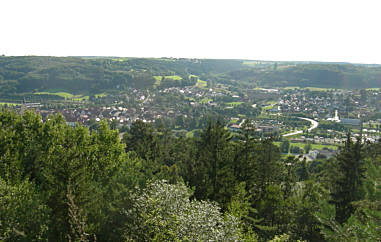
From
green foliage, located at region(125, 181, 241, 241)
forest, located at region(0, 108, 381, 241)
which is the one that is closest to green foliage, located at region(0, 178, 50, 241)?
forest, located at region(0, 108, 381, 241)

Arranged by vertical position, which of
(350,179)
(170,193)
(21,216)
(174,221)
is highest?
(170,193)

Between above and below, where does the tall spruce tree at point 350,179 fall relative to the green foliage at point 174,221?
below

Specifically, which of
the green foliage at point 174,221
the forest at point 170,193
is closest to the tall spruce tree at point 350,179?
the forest at point 170,193

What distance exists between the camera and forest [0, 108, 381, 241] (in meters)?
16.0

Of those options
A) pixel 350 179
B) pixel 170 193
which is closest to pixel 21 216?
pixel 170 193

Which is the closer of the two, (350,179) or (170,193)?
(170,193)

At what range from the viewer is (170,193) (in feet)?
57.1

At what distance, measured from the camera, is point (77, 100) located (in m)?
196

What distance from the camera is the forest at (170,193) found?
16.0 meters

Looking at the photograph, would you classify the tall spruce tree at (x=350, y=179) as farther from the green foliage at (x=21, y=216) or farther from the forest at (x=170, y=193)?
the green foliage at (x=21, y=216)

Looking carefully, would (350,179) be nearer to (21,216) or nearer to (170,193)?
(170,193)

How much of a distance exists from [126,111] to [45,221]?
157m

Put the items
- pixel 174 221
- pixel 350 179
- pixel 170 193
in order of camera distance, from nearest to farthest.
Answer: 1. pixel 174 221
2. pixel 170 193
3. pixel 350 179

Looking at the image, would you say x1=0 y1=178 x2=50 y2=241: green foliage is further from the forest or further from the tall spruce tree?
the tall spruce tree
